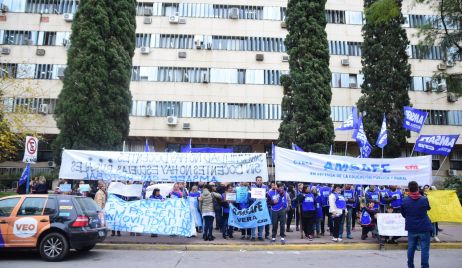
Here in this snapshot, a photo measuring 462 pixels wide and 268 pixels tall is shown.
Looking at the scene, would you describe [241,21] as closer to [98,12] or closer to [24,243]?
[98,12]

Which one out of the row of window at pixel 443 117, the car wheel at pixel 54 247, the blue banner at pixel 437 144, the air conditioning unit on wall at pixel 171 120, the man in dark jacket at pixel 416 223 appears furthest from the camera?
the row of window at pixel 443 117

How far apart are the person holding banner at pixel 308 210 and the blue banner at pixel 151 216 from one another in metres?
3.82

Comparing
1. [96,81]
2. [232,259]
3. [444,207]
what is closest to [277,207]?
[232,259]

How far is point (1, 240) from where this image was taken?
9.97 meters

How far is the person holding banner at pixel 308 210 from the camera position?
45.0 ft

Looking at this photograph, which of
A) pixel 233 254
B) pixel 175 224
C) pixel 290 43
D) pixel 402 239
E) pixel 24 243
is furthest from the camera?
pixel 290 43

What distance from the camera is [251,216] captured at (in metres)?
13.6

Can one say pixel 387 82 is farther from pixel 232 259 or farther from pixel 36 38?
pixel 36 38

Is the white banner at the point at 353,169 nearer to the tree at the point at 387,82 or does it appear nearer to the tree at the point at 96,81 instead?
the tree at the point at 96,81

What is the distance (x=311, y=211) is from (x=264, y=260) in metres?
3.85

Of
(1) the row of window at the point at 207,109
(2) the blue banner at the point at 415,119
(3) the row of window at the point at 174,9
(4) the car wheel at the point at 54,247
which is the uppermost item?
(3) the row of window at the point at 174,9

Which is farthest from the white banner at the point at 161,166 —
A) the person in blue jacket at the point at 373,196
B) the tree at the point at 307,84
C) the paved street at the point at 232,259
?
the tree at the point at 307,84

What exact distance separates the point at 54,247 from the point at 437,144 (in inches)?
560

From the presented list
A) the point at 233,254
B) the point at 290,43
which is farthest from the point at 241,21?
the point at 233,254
